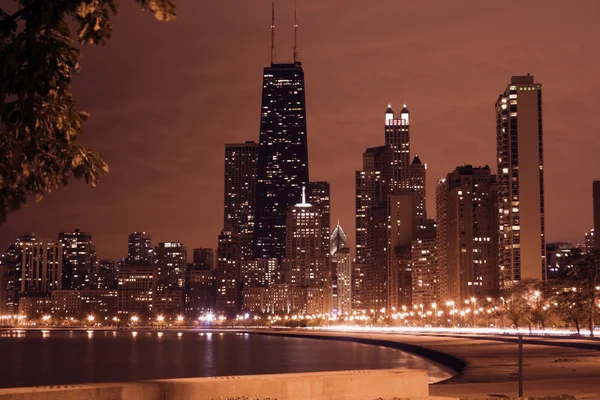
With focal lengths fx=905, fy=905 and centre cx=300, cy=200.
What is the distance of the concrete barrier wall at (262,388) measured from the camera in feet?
67.1

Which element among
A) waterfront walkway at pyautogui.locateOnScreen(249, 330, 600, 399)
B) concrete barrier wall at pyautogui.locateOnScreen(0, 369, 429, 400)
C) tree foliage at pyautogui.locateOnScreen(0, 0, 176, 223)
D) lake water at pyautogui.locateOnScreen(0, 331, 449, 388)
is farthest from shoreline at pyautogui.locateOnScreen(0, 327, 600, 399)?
tree foliage at pyautogui.locateOnScreen(0, 0, 176, 223)

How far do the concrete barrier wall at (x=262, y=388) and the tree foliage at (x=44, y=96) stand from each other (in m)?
8.65

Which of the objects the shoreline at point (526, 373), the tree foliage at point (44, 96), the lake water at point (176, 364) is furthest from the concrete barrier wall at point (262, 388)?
the lake water at point (176, 364)

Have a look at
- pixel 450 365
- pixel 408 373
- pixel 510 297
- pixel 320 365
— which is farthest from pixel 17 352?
pixel 408 373

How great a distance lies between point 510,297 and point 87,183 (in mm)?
148660

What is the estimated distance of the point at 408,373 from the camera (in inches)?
1003

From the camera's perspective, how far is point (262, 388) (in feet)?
74.7

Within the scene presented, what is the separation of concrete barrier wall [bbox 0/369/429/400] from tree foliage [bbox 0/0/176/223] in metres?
8.65

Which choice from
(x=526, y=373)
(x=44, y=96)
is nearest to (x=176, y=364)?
(x=526, y=373)

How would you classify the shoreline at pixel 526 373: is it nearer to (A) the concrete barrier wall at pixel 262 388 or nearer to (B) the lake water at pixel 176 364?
(A) the concrete barrier wall at pixel 262 388

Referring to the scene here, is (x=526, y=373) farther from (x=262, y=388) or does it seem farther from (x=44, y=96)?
(x=44, y=96)

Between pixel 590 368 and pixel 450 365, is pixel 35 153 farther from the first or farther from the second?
pixel 450 365

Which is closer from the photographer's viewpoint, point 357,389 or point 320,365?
point 357,389

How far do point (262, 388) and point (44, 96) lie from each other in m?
12.5
